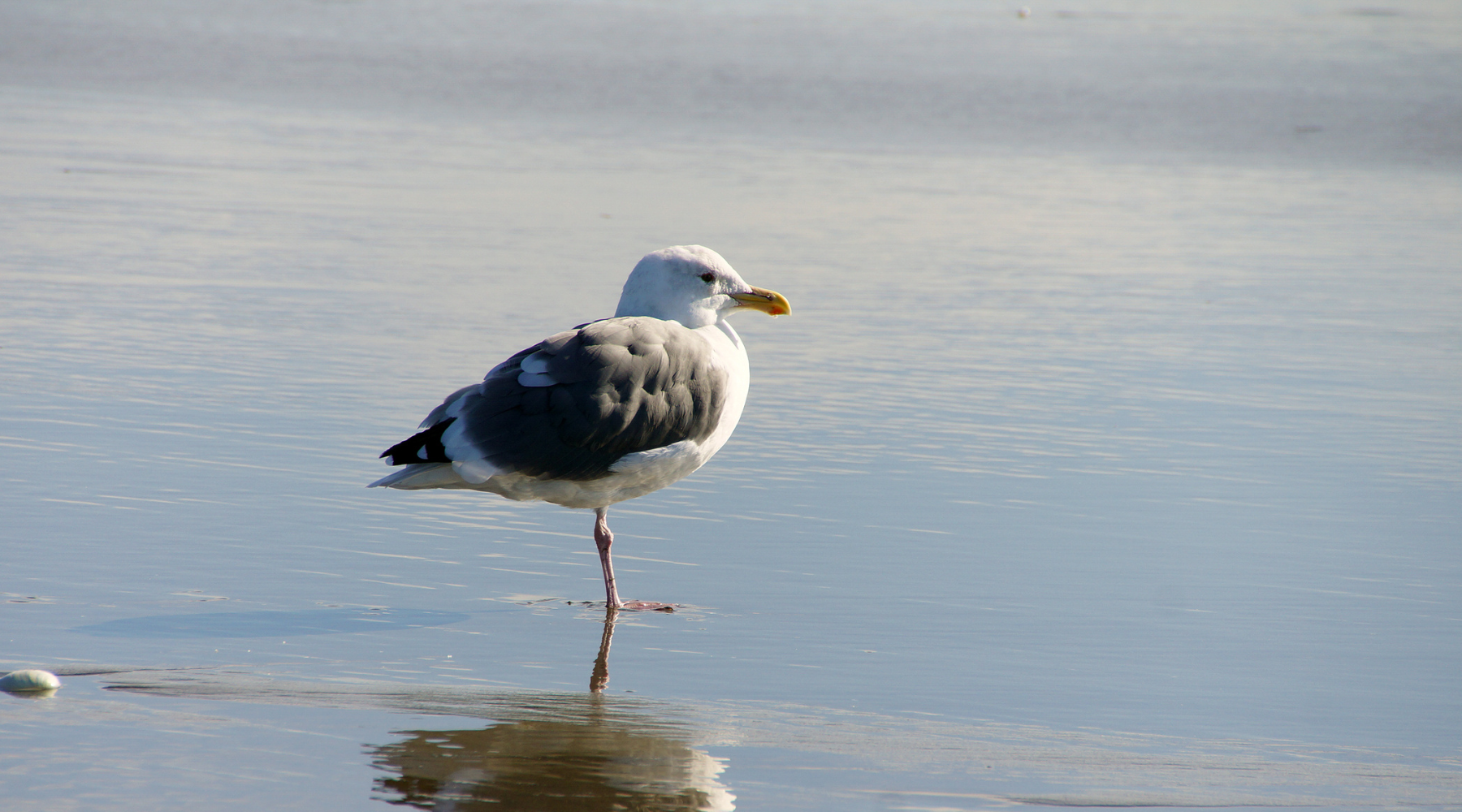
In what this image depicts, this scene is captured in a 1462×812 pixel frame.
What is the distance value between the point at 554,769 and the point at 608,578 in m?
1.30

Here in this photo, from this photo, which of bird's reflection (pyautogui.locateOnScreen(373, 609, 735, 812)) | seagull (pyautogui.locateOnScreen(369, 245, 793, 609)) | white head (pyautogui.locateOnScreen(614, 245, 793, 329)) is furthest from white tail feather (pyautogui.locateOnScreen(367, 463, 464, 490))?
bird's reflection (pyautogui.locateOnScreen(373, 609, 735, 812))

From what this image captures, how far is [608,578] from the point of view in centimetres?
493

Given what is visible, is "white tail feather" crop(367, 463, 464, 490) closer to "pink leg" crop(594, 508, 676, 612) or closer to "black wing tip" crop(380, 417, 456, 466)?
"black wing tip" crop(380, 417, 456, 466)

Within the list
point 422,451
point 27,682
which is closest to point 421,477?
point 422,451

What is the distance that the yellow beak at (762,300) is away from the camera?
5.52 meters

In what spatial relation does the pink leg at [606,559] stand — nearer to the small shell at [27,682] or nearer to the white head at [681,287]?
the white head at [681,287]

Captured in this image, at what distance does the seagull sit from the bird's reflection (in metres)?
1.01

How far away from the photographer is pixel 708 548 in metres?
5.50

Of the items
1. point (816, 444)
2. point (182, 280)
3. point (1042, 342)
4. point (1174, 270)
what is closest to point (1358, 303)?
point (1174, 270)

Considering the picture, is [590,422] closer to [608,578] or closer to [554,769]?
[608,578]

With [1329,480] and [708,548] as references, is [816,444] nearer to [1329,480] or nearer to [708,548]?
[708,548]

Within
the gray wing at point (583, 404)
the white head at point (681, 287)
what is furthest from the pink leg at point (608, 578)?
the white head at point (681, 287)

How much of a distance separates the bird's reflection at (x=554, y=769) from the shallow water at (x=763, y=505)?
13 millimetres

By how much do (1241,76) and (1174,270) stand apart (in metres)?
12.2
